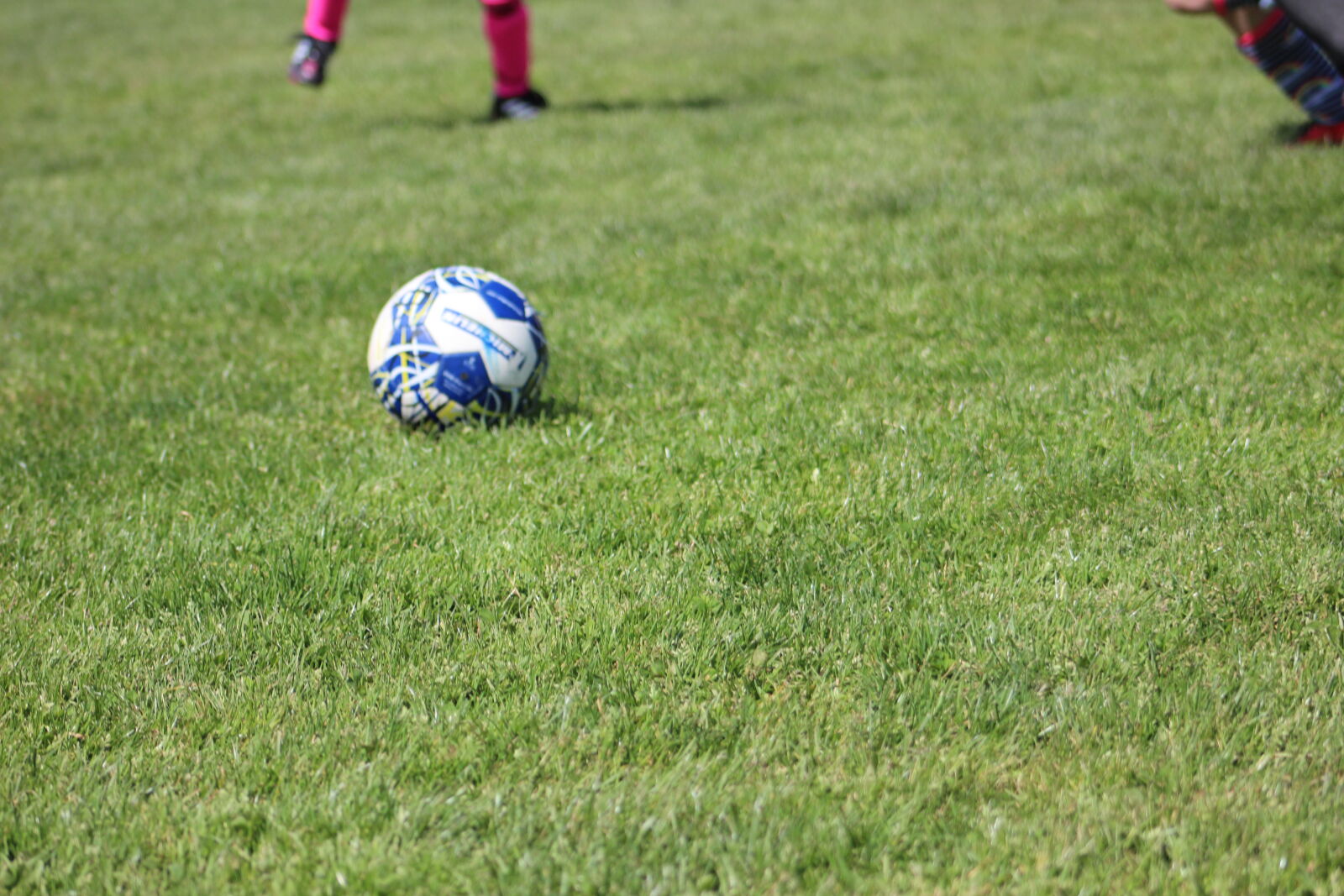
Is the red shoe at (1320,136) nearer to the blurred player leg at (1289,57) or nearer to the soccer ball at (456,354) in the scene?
the blurred player leg at (1289,57)

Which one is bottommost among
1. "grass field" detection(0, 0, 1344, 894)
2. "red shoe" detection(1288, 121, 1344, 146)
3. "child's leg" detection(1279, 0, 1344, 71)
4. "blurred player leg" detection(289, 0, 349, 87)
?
"grass field" detection(0, 0, 1344, 894)

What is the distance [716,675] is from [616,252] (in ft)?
15.2

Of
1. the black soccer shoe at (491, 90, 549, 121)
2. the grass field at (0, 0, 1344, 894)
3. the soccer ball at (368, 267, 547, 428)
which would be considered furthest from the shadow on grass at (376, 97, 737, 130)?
the soccer ball at (368, 267, 547, 428)

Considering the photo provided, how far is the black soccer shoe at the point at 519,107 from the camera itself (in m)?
11.8

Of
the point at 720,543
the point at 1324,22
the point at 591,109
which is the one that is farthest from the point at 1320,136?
the point at 591,109

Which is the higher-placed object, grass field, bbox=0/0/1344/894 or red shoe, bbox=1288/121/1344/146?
red shoe, bbox=1288/121/1344/146

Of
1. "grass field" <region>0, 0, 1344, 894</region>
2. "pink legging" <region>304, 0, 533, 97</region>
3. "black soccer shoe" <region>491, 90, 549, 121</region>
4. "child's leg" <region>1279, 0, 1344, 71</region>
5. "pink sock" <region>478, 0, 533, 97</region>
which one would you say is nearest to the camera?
"grass field" <region>0, 0, 1344, 894</region>

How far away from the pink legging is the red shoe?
6.83 m

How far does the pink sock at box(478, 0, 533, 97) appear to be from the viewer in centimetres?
1130

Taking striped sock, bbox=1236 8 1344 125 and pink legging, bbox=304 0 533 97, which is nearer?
striped sock, bbox=1236 8 1344 125

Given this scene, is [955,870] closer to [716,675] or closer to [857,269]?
[716,675]

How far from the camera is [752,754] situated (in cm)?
301

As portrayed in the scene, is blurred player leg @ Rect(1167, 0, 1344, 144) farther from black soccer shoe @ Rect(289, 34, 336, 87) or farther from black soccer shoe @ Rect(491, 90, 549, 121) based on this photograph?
black soccer shoe @ Rect(289, 34, 336, 87)

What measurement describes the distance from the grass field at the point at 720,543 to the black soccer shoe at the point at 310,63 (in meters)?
2.25
